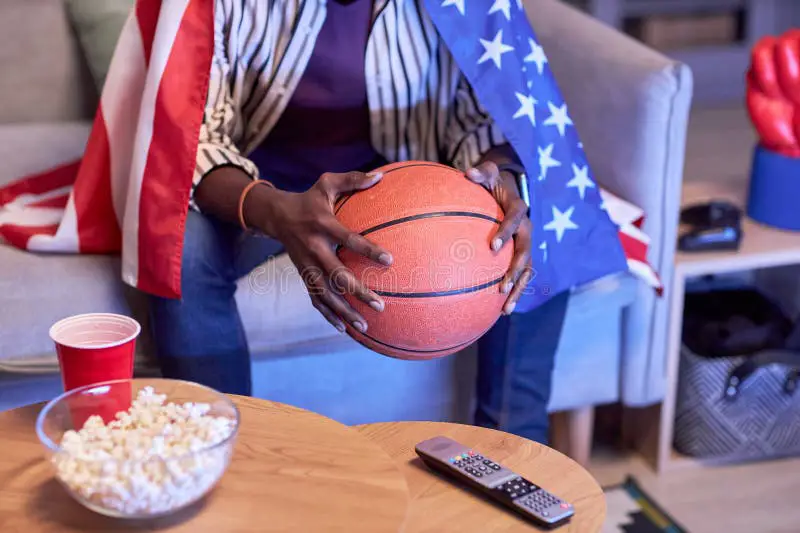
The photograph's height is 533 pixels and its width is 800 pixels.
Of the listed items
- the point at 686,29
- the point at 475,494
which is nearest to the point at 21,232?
the point at 475,494

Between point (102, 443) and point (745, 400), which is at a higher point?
→ point (102, 443)

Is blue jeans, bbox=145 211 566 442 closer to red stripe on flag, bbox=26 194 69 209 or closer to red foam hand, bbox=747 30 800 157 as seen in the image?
red stripe on flag, bbox=26 194 69 209

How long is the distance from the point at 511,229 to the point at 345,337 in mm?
528

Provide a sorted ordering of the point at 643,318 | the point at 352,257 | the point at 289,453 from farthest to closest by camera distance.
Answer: the point at 643,318, the point at 352,257, the point at 289,453

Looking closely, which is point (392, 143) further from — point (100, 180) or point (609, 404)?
point (609, 404)

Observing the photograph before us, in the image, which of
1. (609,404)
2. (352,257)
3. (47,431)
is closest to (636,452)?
(609,404)

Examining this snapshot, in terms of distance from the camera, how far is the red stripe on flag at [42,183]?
1.85 metres

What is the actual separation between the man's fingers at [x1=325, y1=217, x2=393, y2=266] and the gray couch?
16.6 inches

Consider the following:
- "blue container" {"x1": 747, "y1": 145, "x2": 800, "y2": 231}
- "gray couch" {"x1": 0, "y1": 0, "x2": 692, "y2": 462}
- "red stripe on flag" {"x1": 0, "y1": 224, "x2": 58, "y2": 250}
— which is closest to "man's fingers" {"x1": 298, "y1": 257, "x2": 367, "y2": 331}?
"gray couch" {"x1": 0, "y1": 0, "x2": 692, "y2": 462}

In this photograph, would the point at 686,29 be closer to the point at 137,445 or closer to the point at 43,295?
the point at 43,295

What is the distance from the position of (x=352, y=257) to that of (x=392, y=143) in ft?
1.64

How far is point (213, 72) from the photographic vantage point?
5.21 ft

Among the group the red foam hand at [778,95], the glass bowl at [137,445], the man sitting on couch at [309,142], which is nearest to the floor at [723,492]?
the man sitting on couch at [309,142]

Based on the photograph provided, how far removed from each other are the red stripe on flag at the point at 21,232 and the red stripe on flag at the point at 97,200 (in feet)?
0.21
